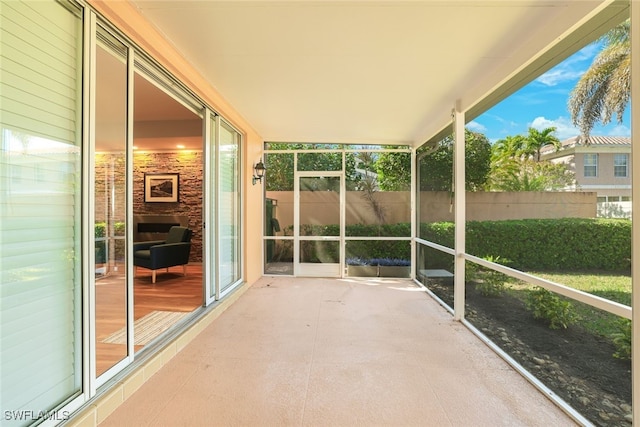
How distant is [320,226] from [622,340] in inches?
167

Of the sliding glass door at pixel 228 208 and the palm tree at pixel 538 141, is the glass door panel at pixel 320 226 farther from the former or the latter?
the palm tree at pixel 538 141

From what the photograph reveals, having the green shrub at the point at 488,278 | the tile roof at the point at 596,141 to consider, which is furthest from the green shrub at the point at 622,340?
the tile roof at the point at 596,141

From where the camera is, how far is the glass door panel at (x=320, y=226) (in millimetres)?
5562

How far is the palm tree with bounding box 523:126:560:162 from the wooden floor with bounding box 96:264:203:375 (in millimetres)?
3235

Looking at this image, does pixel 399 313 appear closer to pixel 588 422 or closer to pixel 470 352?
pixel 470 352

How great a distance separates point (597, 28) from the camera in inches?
70.7

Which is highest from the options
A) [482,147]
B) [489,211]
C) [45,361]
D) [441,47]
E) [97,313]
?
[441,47]

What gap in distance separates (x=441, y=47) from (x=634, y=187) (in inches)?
63.9

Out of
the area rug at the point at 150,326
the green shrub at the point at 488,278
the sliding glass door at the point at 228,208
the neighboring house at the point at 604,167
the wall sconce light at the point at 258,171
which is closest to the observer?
the neighboring house at the point at 604,167

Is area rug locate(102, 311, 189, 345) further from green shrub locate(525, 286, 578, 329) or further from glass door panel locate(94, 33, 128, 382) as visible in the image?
green shrub locate(525, 286, 578, 329)

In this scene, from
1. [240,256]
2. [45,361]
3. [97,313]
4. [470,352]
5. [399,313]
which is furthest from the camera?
[240,256]

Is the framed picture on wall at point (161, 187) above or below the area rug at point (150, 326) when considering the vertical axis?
above

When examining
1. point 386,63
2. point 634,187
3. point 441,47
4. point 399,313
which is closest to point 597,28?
point 441,47

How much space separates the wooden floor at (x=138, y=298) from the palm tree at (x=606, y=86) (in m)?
3.15
